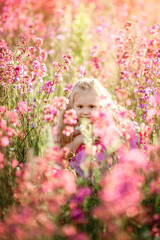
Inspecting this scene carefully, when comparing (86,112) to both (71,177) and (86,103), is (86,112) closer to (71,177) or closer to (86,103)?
(86,103)

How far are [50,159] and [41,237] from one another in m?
0.39

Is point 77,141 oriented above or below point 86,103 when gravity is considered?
below

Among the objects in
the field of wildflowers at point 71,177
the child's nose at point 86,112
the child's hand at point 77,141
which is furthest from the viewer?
the child's hand at point 77,141

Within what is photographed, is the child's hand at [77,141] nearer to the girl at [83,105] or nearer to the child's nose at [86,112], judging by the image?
the girl at [83,105]

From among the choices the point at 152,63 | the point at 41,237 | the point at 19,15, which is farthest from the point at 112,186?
the point at 19,15

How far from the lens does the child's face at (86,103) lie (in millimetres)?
2498

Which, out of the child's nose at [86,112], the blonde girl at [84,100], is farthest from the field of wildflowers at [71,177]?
the child's nose at [86,112]

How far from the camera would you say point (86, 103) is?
253cm

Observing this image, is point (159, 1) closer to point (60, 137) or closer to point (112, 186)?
point (60, 137)

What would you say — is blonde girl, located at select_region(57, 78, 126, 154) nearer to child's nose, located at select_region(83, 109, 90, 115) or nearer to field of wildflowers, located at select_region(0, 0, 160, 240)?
child's nose, located at select_region(83, 109, 90, 115)

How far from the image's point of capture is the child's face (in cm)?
250

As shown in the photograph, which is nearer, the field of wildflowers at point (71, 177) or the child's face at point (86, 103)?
the field of wildflowers at point (71, 177)

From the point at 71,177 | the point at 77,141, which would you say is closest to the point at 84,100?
the point at 77,141

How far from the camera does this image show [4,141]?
4.95 feet
